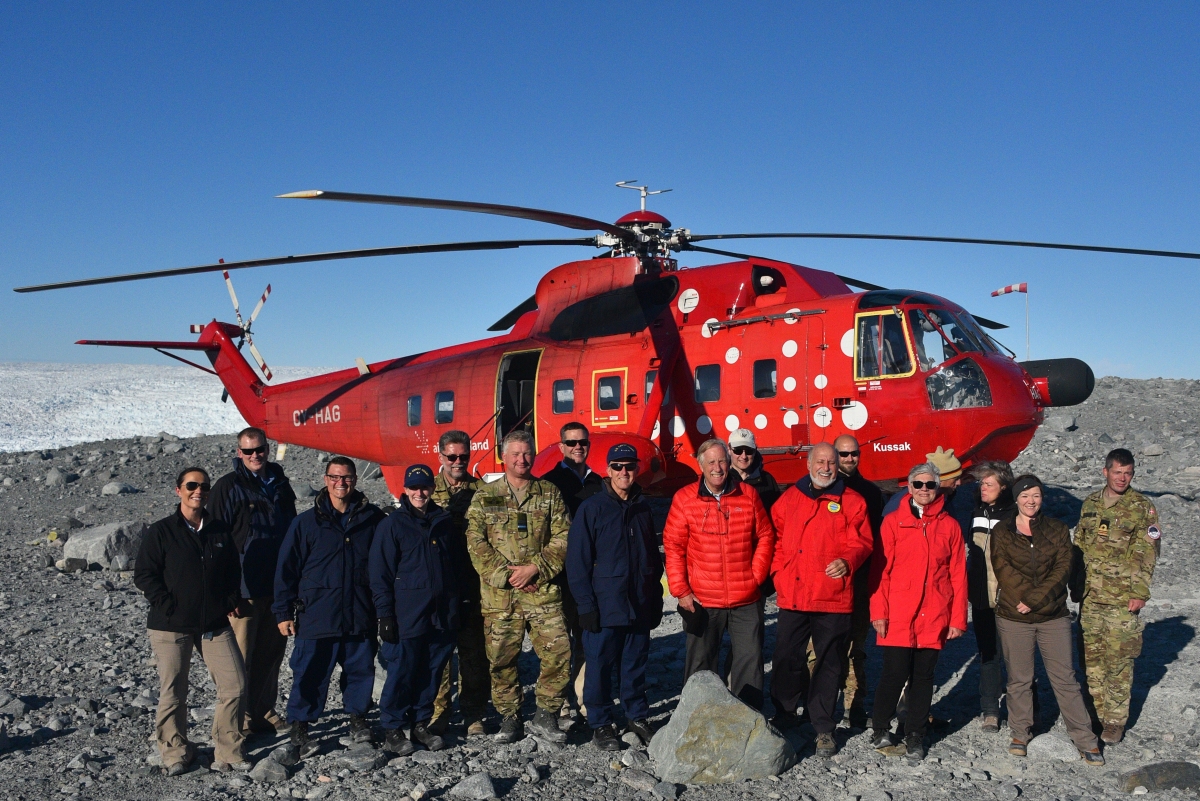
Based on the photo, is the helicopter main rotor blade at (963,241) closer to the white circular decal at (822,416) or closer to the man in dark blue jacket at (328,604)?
the white circular decal at (822,416)

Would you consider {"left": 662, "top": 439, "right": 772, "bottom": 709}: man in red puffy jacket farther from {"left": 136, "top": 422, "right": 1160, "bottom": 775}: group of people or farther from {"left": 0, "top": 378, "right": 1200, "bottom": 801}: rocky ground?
{"left": 0, "top": 378, "right": 1200, "bottom": 801}: rocky ground

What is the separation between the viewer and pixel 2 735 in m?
5.48

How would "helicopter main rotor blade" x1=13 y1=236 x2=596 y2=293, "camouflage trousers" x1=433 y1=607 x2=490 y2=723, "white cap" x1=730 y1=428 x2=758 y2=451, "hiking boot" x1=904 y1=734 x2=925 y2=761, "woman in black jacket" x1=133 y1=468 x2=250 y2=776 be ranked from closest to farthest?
"woman in black jacket" x1=133 y1=468 x2=250 y2=776, "hiking boot" x1=904 y1=734 x2=925 y2=761, "camouflage trousers" x1=433 y1=607 x2=490 y2=723, "white cap" x1=730 y1=428 x2=758 y2=451, "helicopter main rotor blade" x1=13 y1=236 x2=596 y2=293

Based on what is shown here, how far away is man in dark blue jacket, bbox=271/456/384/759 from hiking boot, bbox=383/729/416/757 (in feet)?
0.52

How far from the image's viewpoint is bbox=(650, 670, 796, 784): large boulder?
504 cm

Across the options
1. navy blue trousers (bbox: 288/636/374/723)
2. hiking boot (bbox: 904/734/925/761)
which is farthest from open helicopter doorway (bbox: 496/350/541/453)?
hiking boot (bbox: 904/734/925/761)

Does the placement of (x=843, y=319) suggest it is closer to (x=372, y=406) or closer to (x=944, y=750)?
(x=944, y=750)

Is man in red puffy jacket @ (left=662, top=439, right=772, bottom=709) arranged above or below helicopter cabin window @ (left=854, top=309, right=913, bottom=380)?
below

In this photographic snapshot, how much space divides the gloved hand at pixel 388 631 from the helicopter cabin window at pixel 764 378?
18.6 ft

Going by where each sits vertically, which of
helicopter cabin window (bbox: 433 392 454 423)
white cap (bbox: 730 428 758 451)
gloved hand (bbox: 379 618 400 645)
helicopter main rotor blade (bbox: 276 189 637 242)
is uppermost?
helicopter main rotor blade (bbox: 276 189 637 242)

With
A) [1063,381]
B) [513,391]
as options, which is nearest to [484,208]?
[513,391]

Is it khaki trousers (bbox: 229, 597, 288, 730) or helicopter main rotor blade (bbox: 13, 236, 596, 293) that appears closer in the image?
khaki trousers (bbox: 229, 597, 288, 730)

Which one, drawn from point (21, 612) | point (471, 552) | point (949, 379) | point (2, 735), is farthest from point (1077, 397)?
point (21, 612)

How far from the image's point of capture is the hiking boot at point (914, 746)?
5316 millimetres
